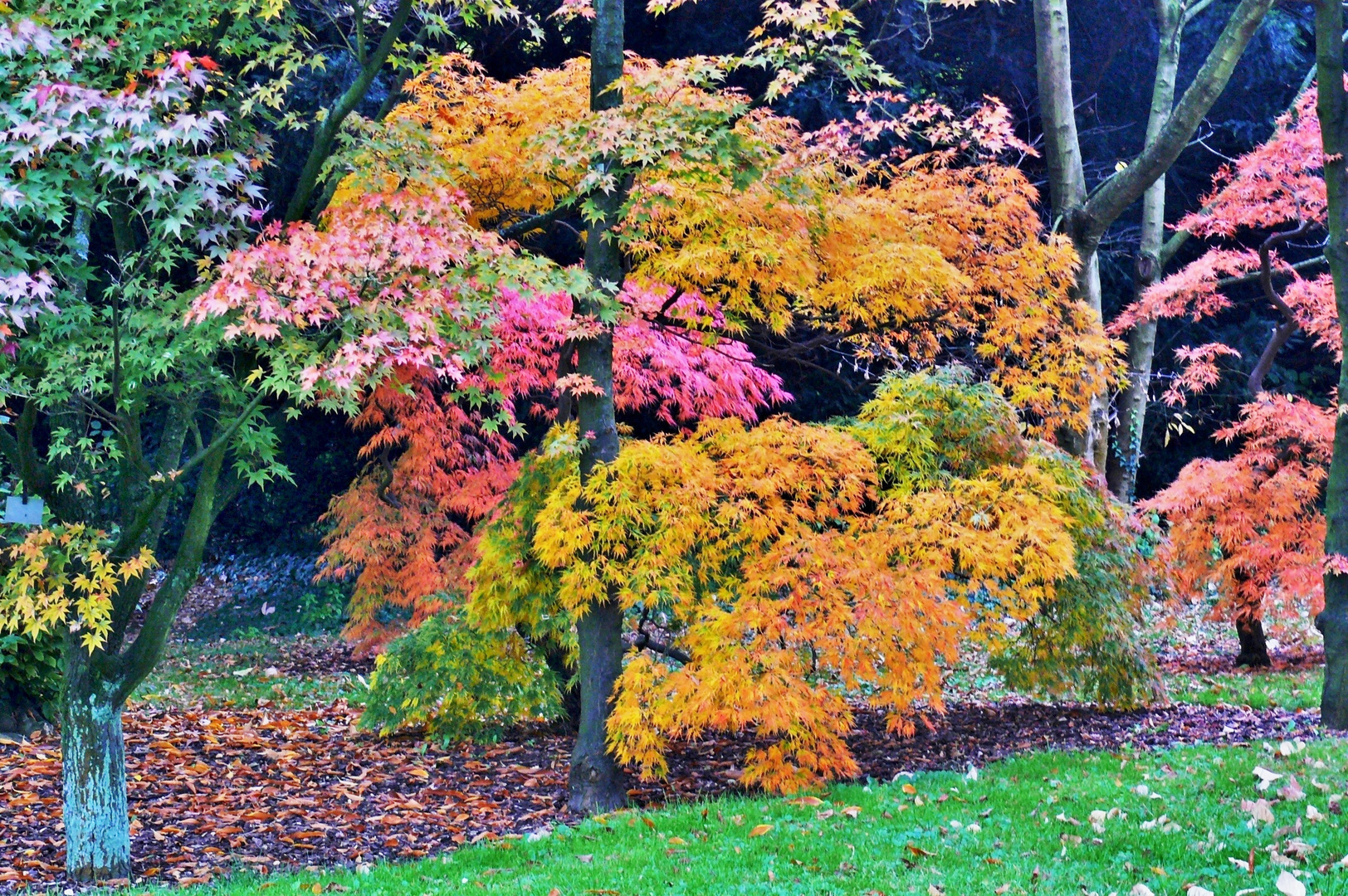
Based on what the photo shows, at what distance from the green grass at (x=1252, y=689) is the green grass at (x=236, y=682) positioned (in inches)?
279

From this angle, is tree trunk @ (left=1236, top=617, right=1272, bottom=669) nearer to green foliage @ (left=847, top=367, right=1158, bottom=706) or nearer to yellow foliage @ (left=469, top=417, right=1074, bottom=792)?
green foliage @ (left=847, top=367, right=1158, bottom=706)

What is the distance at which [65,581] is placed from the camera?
17.4 feet

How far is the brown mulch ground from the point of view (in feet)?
20.2

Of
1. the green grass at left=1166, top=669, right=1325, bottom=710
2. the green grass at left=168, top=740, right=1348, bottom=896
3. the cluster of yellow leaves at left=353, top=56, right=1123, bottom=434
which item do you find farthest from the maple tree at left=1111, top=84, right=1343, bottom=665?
the green grass at left=168, top=740, right=1348, bottom=896

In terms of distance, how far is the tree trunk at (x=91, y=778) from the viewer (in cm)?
560

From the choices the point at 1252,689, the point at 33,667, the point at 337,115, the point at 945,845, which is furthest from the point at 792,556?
the point at 33,667

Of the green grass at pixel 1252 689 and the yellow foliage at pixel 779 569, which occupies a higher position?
the yellow foliage at pixel 779 569

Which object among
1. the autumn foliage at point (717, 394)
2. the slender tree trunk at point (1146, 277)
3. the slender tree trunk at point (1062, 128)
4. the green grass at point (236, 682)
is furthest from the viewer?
the slender tree trunk at point (1146, 277)

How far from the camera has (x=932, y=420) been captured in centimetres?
750

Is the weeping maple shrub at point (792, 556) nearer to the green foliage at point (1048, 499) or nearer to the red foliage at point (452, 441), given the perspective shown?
the green foliage at point (1048, 499)

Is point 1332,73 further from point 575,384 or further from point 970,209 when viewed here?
point 575,384

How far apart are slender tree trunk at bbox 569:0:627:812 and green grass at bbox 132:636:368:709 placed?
9.67 feet

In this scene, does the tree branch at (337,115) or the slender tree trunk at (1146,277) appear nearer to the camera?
the tree branch at (337,115)

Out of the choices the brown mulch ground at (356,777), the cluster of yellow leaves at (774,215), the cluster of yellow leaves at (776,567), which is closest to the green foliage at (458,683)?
the brown mulch ground at (356,777)
